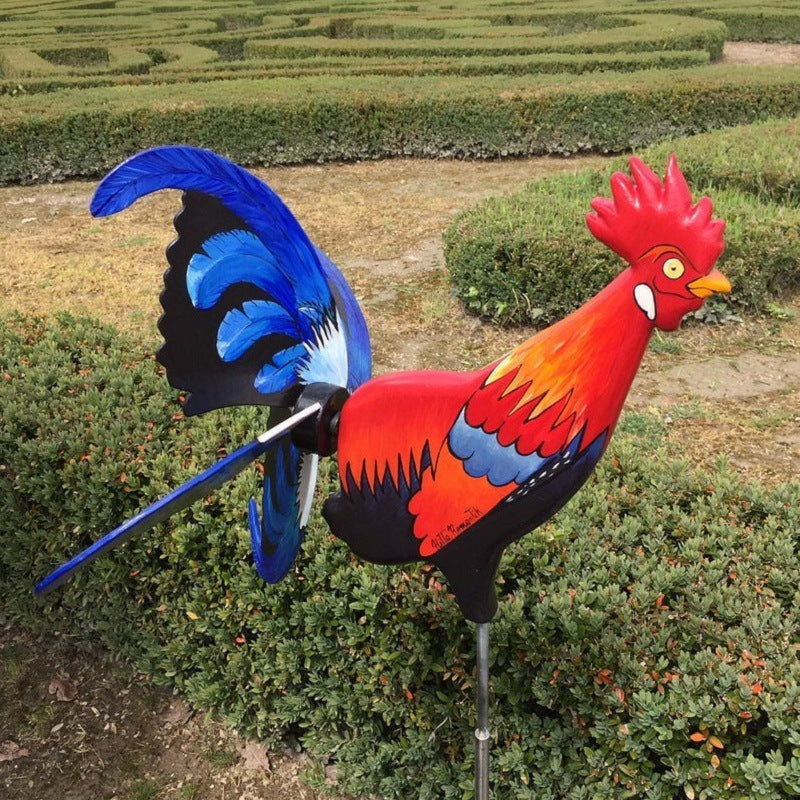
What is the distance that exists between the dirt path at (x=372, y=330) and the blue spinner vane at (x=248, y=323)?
5.57 ft

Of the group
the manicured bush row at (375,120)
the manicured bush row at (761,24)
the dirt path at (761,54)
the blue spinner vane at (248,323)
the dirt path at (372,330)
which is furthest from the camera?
the manicured bush row at (761,24)

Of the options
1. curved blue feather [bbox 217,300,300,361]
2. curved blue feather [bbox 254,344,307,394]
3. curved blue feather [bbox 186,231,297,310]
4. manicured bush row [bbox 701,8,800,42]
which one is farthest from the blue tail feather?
manicured bush row [bbox 701,8,800,42]

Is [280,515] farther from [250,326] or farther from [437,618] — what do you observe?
[437,618]

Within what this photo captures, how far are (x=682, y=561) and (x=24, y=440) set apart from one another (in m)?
2.52

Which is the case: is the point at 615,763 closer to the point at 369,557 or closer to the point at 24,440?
the point at 369,557

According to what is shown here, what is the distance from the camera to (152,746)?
10.0 feet

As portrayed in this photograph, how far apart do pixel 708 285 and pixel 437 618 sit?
1.46 meters

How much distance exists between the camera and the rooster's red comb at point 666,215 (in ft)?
4.45

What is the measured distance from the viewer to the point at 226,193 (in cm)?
152

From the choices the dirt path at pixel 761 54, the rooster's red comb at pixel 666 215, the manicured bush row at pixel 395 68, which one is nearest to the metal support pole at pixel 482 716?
the rooster's red comb at pixel 666 215

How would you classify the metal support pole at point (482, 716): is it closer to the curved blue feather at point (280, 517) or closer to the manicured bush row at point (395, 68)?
the curved blue feather at point (280, 517)

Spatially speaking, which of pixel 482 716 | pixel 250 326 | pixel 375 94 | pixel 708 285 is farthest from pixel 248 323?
pixel 375 94

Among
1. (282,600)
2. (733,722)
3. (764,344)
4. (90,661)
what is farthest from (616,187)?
(764,344)

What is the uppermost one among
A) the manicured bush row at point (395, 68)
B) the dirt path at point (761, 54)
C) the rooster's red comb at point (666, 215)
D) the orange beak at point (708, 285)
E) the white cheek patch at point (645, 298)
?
the rooster's red comb at point (666, 215)
